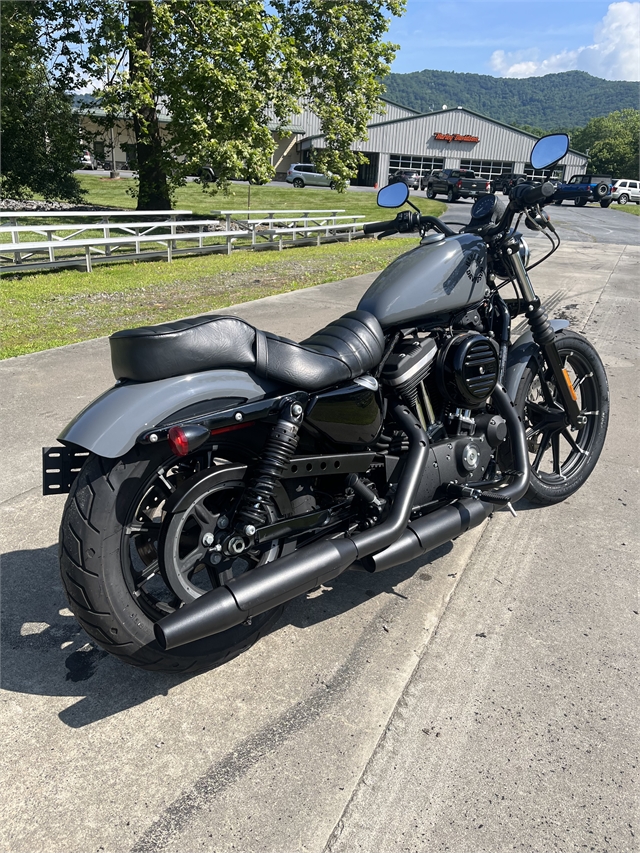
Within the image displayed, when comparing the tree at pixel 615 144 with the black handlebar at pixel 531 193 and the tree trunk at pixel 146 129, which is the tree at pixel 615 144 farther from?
the black handlebar at pixel 531 193

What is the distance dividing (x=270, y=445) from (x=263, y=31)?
608 inches

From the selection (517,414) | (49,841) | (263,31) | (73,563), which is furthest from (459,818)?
(263,31)

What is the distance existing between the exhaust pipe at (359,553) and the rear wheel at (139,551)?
0.69 feet

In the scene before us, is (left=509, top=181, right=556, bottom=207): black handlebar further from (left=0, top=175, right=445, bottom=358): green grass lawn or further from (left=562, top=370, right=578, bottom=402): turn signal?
(left=0, top=175, right=445, bottom=358): green grass lawn

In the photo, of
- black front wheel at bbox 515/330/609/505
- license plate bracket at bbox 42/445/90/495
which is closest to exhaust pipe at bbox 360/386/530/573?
black front wheel at bbox 515/330/609/505

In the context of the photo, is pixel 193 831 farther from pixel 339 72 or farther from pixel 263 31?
pixel 339 72

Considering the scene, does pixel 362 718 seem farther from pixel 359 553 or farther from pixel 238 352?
pixel 238 352

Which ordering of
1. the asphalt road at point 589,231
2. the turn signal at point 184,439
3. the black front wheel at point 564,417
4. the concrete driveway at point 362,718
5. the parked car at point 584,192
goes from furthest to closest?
the asphalt road at point 589,231, the black front wheel at point 564,417, the parked car at point 584,192, the turn signal at point 184,439, the concrete driveway at point 362,718

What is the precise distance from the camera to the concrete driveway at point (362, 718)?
1.89 m


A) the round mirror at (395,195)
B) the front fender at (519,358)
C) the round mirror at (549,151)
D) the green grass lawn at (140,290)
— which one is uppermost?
the round mirror at (549,151)

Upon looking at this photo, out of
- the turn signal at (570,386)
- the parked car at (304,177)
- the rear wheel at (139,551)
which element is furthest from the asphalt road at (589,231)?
the parked car at (304,177)

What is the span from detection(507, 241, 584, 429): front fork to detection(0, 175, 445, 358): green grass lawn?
195 inches

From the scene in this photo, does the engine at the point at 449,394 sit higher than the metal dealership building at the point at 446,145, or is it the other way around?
the metal dealership building at the point at 446,145

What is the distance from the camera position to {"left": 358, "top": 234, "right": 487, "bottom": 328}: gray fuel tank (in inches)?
110
